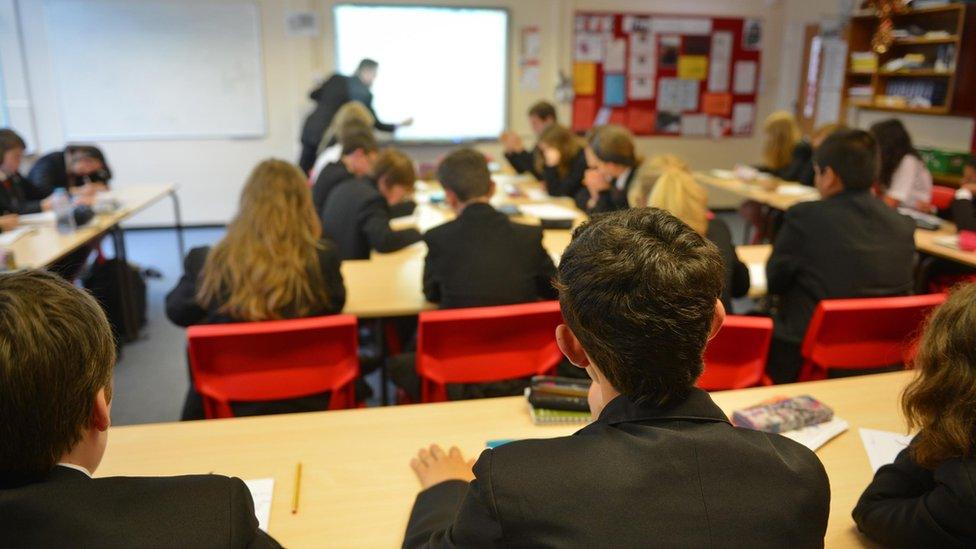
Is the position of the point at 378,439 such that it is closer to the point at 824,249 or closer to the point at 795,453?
the point at 795,453

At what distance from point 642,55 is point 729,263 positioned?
5419mm

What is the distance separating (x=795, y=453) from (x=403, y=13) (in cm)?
664

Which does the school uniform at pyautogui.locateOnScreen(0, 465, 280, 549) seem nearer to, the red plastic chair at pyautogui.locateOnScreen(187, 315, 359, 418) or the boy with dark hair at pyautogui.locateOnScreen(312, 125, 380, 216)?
the red plastic chair at pyautogui.locateOnScreen(187, 315, 359, 418)

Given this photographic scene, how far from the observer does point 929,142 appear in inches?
242

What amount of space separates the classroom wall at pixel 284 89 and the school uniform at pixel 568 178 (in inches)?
101

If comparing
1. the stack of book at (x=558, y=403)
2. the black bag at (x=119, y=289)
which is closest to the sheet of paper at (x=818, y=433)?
the stack of book at (x=558, y=403)

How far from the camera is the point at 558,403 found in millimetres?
1677

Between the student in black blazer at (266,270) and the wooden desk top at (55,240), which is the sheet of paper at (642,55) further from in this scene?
the student in black blazer at (266,270)

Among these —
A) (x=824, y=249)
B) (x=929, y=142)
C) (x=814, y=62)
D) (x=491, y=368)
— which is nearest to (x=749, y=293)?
(x=824, y=249)

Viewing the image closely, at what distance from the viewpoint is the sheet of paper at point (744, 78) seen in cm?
779

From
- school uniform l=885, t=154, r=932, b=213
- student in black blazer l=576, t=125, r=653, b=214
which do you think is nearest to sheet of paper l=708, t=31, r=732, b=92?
school uniform l=885, t=154, r=932, b=213

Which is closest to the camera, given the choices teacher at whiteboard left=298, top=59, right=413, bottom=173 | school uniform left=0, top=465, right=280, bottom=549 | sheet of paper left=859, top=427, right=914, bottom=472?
school uniform left=0, top=465, right=280, bottom=549

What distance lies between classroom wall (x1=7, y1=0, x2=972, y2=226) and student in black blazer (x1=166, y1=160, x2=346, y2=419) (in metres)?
4.73

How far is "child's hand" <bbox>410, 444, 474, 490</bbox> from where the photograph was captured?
138 cm
